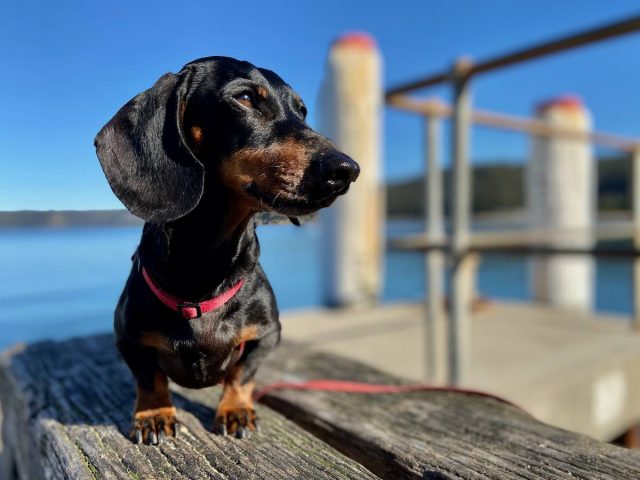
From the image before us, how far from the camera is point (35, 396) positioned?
147 centimetres

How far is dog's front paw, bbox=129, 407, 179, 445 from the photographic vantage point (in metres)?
1.12

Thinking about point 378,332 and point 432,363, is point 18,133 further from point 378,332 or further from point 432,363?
point 378,332

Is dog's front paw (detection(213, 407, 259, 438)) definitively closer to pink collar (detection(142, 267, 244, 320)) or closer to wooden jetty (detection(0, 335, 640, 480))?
wooden jetty (detection(0, 335, 640, 480))

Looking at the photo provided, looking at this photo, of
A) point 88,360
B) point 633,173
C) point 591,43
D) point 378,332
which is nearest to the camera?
point 88,360

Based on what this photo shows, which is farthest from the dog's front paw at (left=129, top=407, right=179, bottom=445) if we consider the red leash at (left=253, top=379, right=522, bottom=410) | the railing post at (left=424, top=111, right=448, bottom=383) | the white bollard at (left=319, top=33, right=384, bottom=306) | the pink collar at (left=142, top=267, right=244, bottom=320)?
the white bollard at (left=319, top=33, right=384, bottom=306)

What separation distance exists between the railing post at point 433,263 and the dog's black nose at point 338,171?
2.50m

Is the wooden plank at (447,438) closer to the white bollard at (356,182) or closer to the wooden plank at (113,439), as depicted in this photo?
the wooden plank at (113,439)

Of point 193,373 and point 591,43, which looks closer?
point 193,373

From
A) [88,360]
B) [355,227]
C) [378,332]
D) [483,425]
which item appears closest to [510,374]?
[378,332]

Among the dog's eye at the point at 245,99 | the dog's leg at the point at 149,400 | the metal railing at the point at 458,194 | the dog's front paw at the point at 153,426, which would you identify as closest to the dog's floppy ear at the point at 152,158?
the dog's eye at the point at 245,99

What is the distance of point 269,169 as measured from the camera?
95cm

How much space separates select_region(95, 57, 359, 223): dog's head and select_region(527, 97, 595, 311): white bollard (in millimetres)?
5225

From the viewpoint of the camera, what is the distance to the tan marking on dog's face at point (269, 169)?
3.03ft

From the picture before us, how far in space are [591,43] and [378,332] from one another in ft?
9.17
